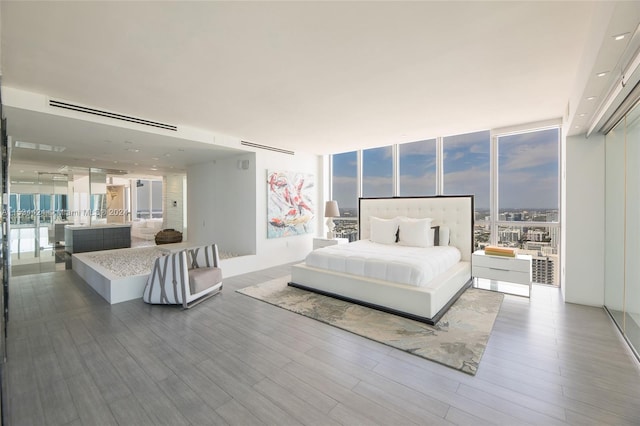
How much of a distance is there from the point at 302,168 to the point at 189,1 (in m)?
5.12

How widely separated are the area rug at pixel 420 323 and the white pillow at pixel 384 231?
4.98 feet

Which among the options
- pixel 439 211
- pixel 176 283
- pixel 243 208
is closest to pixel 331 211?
pixel 243 208

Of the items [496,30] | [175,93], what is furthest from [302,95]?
[496,30]

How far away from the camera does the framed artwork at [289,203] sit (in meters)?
6.07

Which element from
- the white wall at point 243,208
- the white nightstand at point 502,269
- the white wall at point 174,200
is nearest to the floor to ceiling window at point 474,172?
the white nightstand at point 502,269

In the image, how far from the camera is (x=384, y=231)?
17.1 ft

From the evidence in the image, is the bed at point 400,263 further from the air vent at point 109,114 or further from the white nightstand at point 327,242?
the air vent at point 109,114

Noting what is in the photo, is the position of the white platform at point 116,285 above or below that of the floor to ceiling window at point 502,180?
below

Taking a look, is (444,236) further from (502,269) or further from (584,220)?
(584,220)

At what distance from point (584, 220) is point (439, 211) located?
1.99 meters

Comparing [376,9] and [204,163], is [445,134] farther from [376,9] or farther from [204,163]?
[204,163]

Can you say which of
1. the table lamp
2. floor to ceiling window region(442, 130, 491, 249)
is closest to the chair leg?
the table lamp

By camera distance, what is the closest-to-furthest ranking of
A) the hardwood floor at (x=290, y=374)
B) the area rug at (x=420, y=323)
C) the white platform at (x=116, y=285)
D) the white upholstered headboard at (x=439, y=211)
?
the hardwood floor at (x=290, y=374)
the area rug at (x=420, y=323)
the white platform at (x=116, y=285)
the white upholstered headboard at (x=439, y=211)

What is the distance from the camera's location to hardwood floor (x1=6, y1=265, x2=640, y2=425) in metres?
1.77
